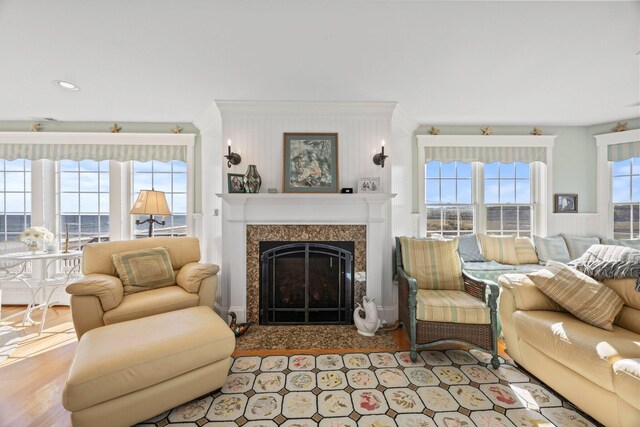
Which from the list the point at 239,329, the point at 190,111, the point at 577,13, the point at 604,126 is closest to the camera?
the point at 577,13

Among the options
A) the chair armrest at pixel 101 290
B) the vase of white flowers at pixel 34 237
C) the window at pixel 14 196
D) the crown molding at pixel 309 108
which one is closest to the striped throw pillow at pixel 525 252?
the crown molding at pixel 309 108

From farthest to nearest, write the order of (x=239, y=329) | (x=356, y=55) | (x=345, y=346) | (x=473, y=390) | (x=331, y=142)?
(x=331, y=142) < (x=239, y=329) < (x=345, y=346) < (x=356, y=55) < (x=473, y=390)

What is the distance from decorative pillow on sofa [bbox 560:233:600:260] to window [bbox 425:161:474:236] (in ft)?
Result: 3.78

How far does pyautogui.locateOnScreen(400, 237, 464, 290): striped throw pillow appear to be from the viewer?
2.55 m

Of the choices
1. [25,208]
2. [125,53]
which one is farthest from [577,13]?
[25,208]

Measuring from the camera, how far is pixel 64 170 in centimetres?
354

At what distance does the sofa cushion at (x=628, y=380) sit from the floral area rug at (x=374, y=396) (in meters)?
0.37

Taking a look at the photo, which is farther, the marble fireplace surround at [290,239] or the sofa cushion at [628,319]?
the marble fireplace surround at [290,239]

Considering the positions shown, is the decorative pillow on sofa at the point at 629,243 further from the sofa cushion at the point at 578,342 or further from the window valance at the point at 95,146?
the window valance at the point at 95,146

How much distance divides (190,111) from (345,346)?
310 centimetres

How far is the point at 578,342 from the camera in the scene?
1575 mm

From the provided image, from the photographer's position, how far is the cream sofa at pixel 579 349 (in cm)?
138

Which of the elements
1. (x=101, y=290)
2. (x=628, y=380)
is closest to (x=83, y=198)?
(x=101, y=290)

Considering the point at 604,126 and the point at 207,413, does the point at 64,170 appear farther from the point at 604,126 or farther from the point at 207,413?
the point at 604,126
